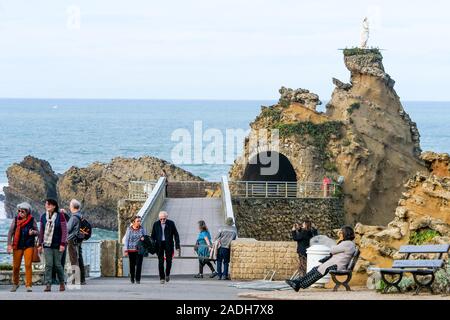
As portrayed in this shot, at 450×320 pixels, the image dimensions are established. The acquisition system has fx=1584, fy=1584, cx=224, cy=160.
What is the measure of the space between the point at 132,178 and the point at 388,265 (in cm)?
6043

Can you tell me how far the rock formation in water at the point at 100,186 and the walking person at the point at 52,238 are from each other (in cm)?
5736

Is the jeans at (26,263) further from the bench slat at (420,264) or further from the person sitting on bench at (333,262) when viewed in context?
the bench slat at (420,264)

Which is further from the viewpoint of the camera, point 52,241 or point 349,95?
point 349,95

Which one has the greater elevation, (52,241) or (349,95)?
(349,95)

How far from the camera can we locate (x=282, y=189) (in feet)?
213

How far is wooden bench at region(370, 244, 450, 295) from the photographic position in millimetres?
24266

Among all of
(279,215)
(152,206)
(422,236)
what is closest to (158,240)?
(422,236)

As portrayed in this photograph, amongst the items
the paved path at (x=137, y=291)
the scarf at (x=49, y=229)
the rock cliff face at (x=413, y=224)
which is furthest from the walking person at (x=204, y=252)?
the scarf at (x=49, y=229)

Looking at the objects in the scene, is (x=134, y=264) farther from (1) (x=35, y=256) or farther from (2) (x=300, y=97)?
(2) (x=300, y=97)

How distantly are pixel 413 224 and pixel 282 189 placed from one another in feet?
124
